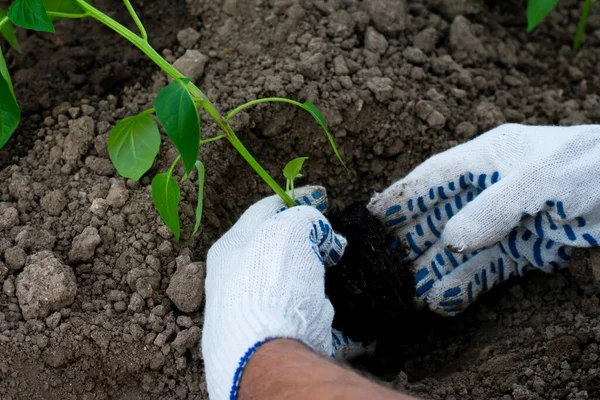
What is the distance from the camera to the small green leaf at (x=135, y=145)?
1.40 metres

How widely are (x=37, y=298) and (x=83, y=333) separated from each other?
0.41 feet

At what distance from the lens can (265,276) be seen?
1.39 metres

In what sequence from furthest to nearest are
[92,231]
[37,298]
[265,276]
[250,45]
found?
[250,45], [92,231], [37,298], [265,276]

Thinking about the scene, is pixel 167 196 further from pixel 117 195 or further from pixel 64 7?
pixel 64 7

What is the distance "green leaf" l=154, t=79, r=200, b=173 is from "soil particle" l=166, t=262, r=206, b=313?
43cm

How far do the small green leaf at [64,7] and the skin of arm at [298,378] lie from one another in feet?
2.56

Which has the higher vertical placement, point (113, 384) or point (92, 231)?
point (92, 231)

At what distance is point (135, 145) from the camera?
4.62 feet

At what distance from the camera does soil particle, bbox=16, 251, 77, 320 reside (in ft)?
4.94

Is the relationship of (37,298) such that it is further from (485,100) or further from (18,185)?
(485,100)

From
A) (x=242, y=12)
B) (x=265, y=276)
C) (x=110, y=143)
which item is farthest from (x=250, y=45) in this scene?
(x=265, y=276)

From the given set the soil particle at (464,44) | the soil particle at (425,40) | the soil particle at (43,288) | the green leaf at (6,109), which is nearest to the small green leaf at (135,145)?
the green leaf at (6,109)

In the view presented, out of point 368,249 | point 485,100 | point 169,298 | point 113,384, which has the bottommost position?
point 113,384

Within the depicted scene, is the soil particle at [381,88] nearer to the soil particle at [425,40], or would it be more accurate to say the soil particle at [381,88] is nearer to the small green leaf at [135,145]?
the soil particle at [425,40]
